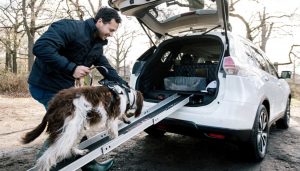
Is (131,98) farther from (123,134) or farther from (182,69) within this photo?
(182,69)

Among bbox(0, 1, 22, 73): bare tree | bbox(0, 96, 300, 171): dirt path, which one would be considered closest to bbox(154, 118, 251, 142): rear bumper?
bbox(0, 96, 300, 171): dirt path

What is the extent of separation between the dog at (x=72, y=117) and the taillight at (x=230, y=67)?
1.52 metres

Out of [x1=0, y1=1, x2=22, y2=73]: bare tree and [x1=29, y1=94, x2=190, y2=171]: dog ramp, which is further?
[x1=0, y1=1, x2=22, y2=73]: bare tree

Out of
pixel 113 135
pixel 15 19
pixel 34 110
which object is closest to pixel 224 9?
pixel 113 135

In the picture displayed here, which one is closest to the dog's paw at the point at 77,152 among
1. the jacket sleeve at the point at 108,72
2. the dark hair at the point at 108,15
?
the jacket sleeve at the point at 108,72

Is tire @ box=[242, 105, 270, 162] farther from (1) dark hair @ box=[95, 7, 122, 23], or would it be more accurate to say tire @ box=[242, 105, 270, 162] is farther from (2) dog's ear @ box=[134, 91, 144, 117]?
(1) dark hair @ box=[95, 7, 122, 23]

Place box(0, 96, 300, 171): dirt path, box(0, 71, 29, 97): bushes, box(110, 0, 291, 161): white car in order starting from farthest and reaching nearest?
box(0, 71, 29, 97): bushes, box(0, 96, 300, 171): dirt path, box(110, 0, 291, 161): white car

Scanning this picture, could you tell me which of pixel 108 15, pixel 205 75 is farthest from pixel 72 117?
pixel 205 75

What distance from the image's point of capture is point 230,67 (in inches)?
Answer: 145

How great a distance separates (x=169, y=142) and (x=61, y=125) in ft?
9.95

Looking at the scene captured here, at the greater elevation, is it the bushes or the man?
the man

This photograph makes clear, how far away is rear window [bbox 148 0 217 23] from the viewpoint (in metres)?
4.26

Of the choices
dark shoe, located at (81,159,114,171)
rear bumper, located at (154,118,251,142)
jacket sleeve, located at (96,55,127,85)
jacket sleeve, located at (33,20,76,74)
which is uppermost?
jacket sleeve, located at (33,20,76,74)

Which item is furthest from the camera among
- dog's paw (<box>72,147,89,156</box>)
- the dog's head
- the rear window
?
the rear window
